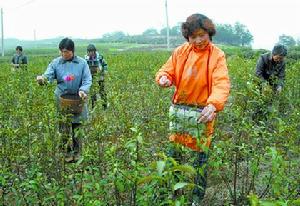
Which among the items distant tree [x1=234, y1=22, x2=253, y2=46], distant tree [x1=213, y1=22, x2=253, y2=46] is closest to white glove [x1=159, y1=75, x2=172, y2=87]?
distant tree [x1=213, y1=22, x2=253, y2=46]

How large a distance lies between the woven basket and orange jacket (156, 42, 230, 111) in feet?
6.28

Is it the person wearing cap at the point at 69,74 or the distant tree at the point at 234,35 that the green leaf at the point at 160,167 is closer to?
the person wearing cap at the point at 69,74

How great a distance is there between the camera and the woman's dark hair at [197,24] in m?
3.65

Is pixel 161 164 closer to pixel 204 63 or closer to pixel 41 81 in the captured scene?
pixel 204 63

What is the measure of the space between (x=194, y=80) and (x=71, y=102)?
215 cm

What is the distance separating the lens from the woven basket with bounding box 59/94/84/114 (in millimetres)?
5500

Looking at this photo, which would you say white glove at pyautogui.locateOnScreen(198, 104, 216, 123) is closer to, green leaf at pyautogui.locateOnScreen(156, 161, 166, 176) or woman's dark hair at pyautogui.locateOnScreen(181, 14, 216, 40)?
woman's dark hair at pyautogui.locateOnScreen(181, 14, 216, 40)

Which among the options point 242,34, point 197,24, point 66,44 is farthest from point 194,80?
point 242,34

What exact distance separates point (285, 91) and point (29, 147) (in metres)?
4.47

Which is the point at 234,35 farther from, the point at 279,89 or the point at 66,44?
the point at 66,44

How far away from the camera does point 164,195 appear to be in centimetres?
297

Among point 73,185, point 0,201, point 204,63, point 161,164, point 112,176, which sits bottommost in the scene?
point 0,201

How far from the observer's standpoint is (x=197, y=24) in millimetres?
3650

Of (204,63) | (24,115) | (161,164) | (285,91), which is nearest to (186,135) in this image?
(204,63)
